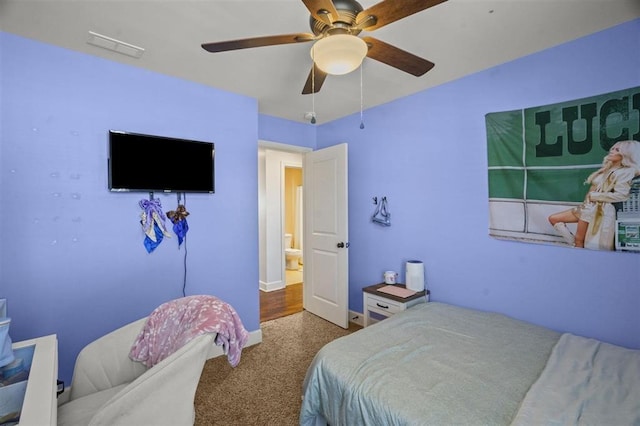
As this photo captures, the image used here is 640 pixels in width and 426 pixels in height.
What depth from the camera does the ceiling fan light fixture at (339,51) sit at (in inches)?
50.3

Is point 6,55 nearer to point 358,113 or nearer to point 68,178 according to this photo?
point 68,178

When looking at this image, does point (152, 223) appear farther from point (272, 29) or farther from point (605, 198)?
point (605, 198)

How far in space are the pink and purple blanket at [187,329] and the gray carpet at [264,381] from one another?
73 centimetres

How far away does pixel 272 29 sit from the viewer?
5.81 ft

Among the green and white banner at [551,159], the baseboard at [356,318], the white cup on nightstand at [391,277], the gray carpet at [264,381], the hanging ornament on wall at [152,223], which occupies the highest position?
the green and white banner at [551,159]

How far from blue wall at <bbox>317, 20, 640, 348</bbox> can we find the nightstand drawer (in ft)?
1.52

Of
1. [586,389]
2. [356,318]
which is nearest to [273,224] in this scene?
[356,318]

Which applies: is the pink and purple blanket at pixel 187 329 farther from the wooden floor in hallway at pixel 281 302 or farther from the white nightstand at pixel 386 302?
the wooden floor in hallway at pixel 281 302

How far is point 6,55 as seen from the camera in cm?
182

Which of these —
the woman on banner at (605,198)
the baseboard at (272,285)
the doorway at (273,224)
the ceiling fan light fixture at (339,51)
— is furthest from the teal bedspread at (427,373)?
the baseboard at (272,285)

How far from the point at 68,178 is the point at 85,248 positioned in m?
0.50

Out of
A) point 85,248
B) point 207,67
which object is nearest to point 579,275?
point 207,67

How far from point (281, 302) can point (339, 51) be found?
3589 mm

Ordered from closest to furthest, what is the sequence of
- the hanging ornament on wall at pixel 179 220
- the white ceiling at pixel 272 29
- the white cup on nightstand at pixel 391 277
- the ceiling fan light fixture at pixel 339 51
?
1. the ceiling fan light fixture at pixel 339 51
2. the white ceiling at pixel 272 29
3. the hanging ornament on wall at pixel 179 220
4. the white cup on nightstand at pixel 391 277
